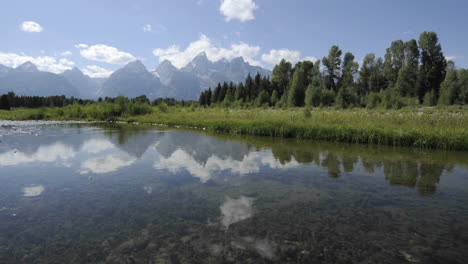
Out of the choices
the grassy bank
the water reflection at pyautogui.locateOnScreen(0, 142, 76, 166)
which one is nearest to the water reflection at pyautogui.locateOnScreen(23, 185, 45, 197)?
the water reflection at pyautogui.locateOnScreen(0, 142, 76, 166)

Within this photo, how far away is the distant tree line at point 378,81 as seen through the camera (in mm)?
39822

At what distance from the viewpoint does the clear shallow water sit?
3.81 meters

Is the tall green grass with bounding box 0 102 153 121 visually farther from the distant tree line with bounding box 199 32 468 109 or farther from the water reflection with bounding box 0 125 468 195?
the water reflection with bounding box 0 125 468 195

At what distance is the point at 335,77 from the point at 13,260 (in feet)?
232

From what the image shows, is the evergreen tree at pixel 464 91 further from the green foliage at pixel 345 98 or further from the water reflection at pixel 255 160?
the water reflection at pixel 255 160

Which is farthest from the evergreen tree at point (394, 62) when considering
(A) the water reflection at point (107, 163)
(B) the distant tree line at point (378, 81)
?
(A) the water reflection at point (107, 163)

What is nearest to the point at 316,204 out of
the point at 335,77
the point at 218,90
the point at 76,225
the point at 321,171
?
the point at 321,171

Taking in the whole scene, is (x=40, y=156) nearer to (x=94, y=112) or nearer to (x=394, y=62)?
(x=94, y=112)

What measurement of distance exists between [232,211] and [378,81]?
213ft

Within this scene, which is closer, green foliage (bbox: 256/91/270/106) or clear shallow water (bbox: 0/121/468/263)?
clear shallow water (bbox: 0/121/468/263)

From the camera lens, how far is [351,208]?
5570mm

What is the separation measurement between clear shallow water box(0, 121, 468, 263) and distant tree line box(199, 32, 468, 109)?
107 feet

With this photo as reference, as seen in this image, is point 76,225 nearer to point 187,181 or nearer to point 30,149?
point 187,181

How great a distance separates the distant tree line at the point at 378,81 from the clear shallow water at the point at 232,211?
3253 cm
